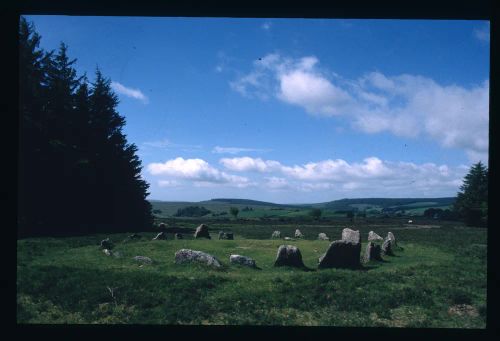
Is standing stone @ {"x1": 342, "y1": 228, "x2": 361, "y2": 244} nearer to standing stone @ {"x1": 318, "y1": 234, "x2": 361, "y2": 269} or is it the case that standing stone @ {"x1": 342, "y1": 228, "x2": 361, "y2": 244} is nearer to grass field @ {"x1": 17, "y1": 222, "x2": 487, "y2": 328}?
standing stone @ {"x1": 318, "y1": 234, "x2": 361, "y2": 269}

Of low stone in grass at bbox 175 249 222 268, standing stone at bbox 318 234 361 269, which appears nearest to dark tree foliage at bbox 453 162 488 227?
standing stone at bbox 318 234 361 269

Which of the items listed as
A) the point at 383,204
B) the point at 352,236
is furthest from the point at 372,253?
the point at 383,204

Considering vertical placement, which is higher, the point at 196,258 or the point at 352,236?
the point at 352,236

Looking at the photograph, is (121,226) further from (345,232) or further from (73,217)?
(345,232)

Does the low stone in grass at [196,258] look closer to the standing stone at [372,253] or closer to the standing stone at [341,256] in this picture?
the standing stone at [341,256]

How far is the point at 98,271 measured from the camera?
16953 millimetres

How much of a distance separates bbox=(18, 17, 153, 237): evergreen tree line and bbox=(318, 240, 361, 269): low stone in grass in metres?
27.9

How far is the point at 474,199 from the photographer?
65.6 metres

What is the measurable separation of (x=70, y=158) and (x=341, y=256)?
35060mm

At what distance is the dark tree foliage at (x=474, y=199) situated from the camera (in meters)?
64.4

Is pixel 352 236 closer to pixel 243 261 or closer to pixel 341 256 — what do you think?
pixel 341 256

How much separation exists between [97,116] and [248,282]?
44.4 m

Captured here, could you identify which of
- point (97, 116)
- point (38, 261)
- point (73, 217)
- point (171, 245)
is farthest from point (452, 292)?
point (97, 116)

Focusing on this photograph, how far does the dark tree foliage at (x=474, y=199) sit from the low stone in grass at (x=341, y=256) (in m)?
53.8
